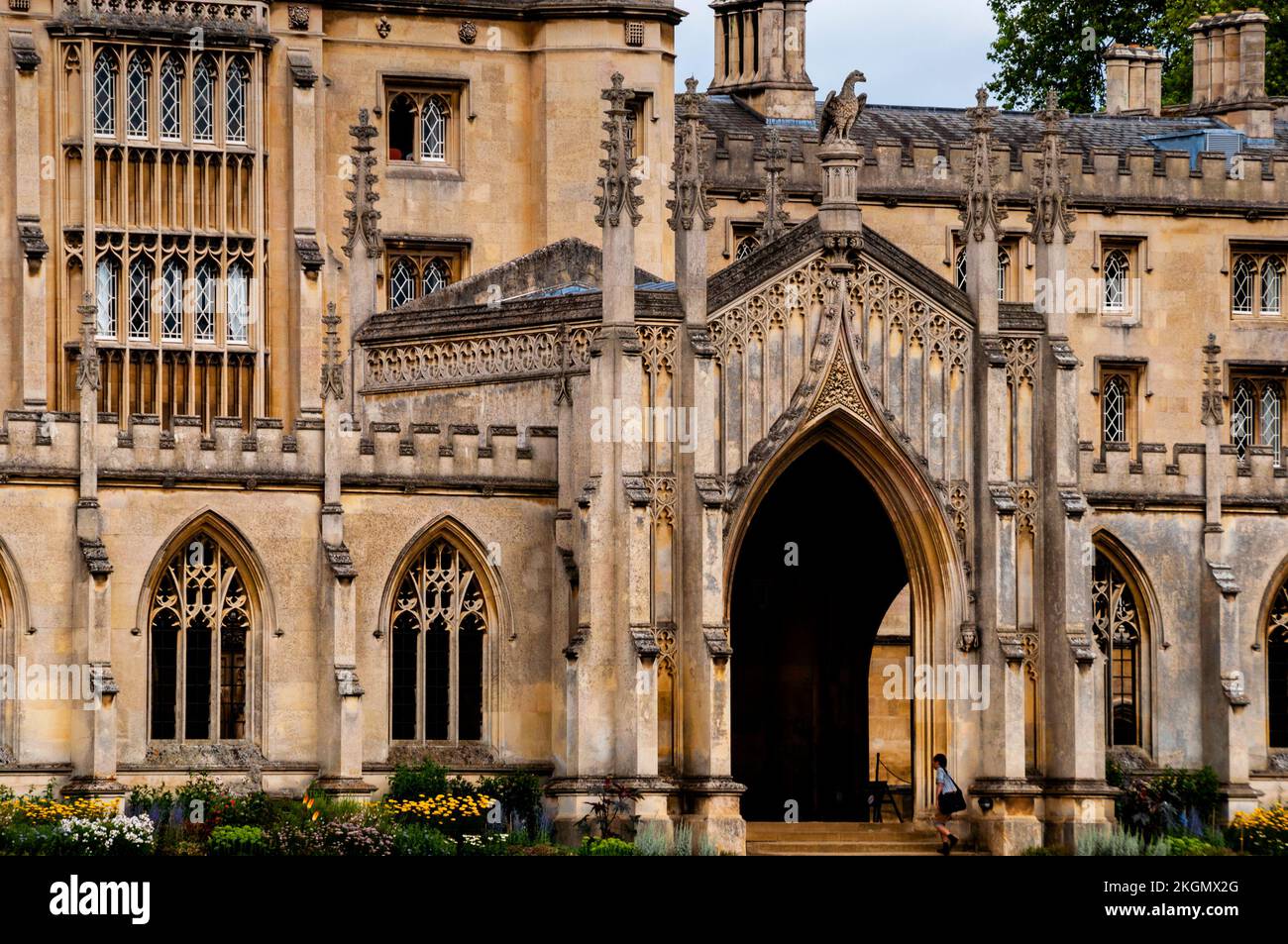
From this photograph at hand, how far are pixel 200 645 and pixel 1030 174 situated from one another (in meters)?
24.9

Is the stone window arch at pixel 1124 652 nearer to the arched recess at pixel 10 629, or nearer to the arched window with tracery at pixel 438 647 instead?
the arched window with tracery at pixel 438 647

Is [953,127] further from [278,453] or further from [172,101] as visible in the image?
[278,453]

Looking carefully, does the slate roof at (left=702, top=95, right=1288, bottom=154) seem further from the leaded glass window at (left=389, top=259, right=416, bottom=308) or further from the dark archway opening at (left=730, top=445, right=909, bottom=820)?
the dark archway opening at (left=730, top=445, right=909, bottom=820)

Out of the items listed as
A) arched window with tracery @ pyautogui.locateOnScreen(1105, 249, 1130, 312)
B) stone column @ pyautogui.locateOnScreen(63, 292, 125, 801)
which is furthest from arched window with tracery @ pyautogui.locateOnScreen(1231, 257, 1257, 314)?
stone column @ pyautogui.locateOnScreen(63, 292, 125, 801)

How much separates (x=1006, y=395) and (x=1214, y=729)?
20.9 feet

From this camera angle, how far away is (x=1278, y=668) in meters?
58.1

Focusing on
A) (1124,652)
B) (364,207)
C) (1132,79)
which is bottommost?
(1124,652)

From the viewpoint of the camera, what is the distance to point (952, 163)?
71500 millimetres

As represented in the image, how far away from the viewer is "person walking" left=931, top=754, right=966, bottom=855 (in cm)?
5256

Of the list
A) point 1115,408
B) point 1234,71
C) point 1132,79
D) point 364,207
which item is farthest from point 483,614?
point 1132,79

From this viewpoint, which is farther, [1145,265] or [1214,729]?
[1145,265]

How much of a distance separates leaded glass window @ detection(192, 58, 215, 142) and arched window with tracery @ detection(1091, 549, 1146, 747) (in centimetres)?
1776
